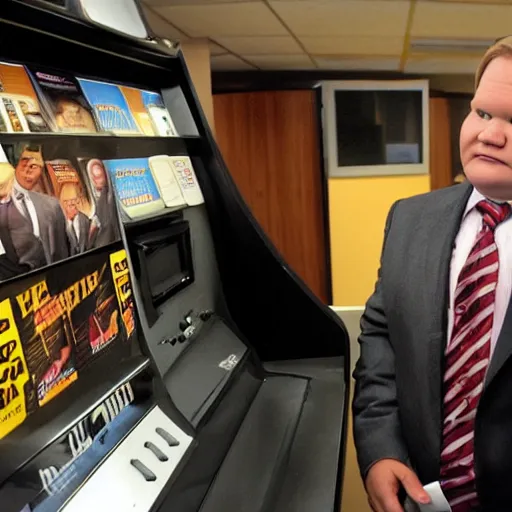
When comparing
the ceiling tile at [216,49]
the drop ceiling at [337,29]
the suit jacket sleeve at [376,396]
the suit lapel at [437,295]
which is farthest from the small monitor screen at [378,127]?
the suit lapel at [437,295]

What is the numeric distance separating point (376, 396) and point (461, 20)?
2.06m

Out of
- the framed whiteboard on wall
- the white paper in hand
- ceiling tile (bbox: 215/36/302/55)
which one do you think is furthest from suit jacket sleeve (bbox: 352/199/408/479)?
the framed whiteboard on wall

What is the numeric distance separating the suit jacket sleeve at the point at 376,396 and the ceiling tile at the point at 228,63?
8.33 ft

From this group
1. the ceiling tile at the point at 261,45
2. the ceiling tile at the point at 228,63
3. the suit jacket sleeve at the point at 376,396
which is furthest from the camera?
the ceiling tile at the point at 228,63

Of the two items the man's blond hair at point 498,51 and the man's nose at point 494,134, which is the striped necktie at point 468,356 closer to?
the man's nose at point 494,134

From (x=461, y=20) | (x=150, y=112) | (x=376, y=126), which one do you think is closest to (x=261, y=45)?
(x=461, y=20)

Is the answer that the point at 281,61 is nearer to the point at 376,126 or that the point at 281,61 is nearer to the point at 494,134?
the point at 376,126

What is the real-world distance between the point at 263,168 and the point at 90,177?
3563 mm

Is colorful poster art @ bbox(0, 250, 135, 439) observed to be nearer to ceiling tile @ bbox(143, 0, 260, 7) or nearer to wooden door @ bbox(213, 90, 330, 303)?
ceiling tile @ bbox(143, 0, 260, 7)

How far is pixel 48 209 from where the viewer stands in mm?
706

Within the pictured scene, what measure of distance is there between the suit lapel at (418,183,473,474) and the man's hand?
0.20ft

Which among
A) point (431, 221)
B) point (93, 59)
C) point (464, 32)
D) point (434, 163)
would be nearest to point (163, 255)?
point (93, 59)

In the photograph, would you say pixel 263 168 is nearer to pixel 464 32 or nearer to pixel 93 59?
pixel 464 32

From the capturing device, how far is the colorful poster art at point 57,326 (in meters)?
0.61
